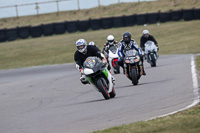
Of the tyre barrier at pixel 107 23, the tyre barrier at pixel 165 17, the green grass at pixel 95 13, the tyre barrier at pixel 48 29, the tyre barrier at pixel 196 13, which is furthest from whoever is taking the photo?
the green grass at pixel 95 13

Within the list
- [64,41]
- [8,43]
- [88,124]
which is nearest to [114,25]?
[64,41]

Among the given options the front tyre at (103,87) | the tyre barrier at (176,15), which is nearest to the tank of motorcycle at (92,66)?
the front tyre at (103,87)

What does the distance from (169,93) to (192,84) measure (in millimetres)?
1283

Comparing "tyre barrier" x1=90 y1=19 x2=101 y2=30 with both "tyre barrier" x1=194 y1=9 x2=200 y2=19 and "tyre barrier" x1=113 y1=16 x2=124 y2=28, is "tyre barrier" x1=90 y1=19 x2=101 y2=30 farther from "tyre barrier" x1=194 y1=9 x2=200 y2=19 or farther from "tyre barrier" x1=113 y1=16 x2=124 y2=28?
"tyre barrier" x1=194 y1=9 x2=200 y2=19

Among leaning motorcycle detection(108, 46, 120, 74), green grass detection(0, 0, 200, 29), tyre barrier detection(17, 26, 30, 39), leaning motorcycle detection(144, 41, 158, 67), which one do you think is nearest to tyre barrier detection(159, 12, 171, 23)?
green grass detection(0, 0, 200, 29)

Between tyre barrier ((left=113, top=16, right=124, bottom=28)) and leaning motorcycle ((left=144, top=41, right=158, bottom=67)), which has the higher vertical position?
tyre barrier ((left=113, top=16, right=124, bottom=28))

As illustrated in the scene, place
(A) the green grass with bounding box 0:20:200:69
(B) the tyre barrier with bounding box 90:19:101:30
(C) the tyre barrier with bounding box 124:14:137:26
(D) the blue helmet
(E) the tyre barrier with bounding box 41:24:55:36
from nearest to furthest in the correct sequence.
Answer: (D) the blue helmet, (A) the green grass with bounding box 0:20:200:69, (C) the tyre barrier with bounding box 124:14:137:26, (B) the tyre barrier with bounding box 90:19:101:30, (E) the tyre barrier with bounding box 41:24:55:36

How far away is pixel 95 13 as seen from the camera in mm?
52062

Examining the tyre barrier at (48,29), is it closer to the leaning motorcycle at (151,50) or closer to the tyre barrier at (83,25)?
the tyre barrier at (83,25)

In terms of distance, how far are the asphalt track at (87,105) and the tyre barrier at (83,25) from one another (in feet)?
86.8

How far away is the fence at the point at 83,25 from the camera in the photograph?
4103 cm

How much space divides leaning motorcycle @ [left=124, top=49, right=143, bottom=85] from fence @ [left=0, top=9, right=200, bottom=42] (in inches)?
1057

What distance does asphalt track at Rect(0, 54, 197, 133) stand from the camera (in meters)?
8.37

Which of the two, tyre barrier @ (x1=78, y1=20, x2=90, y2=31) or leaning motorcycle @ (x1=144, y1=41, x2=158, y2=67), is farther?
tyre barrier @ (x1=78, y1=20, x2=90, y2=31)
